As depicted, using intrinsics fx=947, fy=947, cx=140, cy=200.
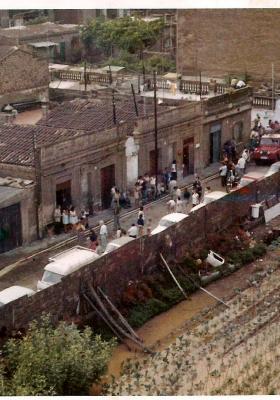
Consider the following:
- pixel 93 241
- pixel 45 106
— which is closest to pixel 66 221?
pixel 93 241

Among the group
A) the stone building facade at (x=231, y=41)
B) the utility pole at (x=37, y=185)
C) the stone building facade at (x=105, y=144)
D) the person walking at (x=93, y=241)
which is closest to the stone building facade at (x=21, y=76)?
the stone building facade at (x=105, y=144)

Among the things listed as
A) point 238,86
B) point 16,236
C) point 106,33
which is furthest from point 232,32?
point 16,236

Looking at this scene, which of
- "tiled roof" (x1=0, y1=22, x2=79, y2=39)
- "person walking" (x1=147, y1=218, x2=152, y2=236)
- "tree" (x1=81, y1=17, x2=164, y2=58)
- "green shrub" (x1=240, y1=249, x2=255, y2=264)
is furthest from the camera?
"tree" (x1=81, y1=17, x2=164, y2=58)

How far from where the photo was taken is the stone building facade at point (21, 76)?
39125 mm

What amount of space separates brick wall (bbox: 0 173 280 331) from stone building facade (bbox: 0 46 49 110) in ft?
41.2

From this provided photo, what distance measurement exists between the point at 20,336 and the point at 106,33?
39342 millimetres

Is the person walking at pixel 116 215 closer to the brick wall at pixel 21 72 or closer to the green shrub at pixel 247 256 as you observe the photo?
the green shrub at pixel 247 256

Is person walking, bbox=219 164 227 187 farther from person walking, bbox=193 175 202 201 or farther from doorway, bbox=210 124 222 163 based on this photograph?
doorway, bbox=210 124 222 163

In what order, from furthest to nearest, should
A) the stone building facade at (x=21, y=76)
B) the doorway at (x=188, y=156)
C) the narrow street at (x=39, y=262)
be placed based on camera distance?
the stone building facade at (x=21, y=76) → the doorway at (x=188, y=156) → the narrow street at (x=39, y=262)

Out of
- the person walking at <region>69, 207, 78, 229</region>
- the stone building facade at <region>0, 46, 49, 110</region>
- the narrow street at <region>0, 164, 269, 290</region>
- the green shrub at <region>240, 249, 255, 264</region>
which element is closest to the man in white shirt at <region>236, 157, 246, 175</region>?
the narrow street at <region>0, 164, 269, 290</region>

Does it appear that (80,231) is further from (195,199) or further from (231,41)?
(231,41)

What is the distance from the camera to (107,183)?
31500mm

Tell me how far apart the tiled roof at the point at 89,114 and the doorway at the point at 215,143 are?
3.12 meters

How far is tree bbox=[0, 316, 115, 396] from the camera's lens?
59.8 ft
